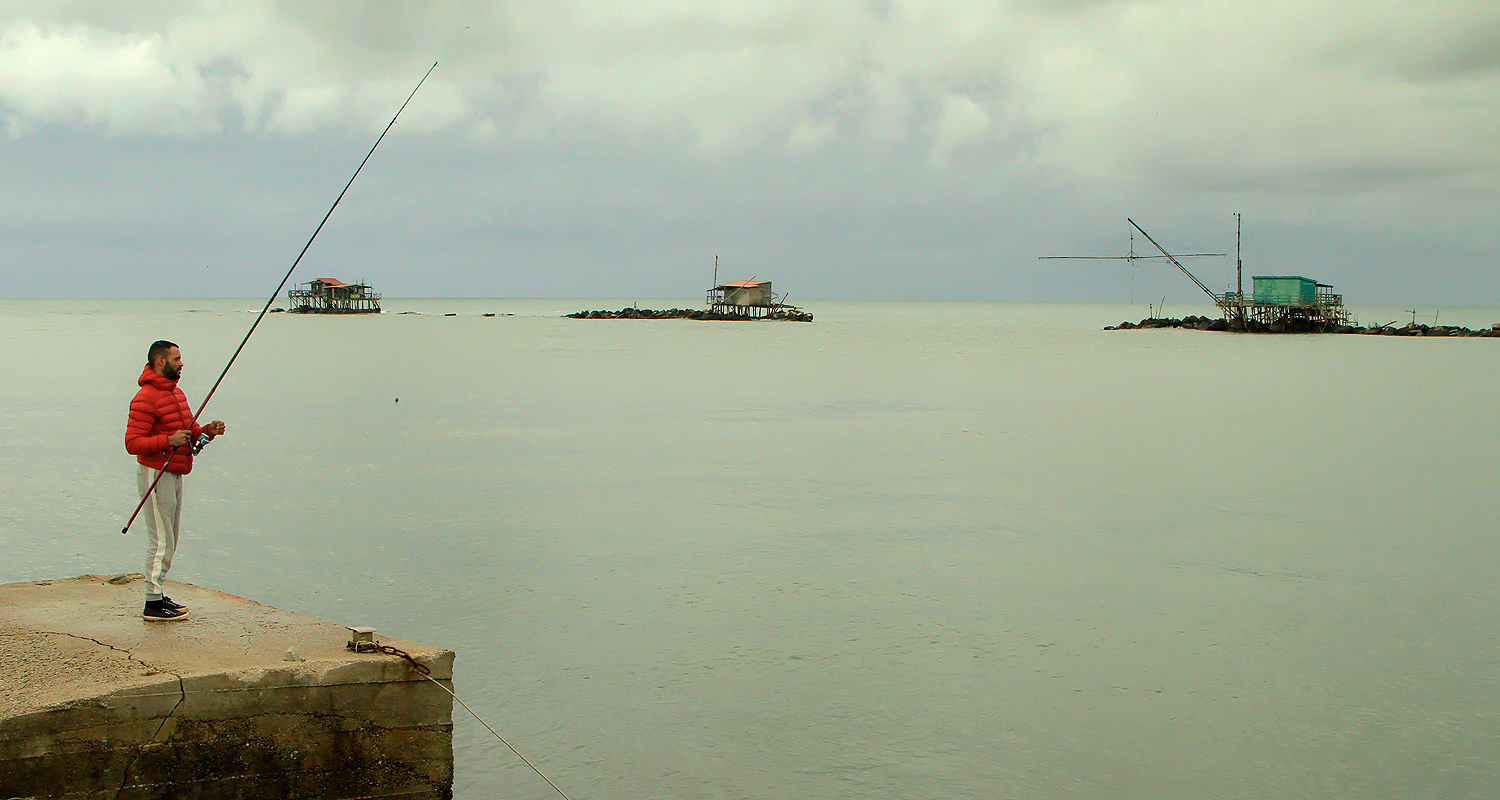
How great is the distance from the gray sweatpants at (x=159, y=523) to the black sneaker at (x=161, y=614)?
0.18 feet

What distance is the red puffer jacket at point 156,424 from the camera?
5430 millimetres

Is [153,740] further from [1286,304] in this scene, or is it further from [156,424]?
[1286,304]

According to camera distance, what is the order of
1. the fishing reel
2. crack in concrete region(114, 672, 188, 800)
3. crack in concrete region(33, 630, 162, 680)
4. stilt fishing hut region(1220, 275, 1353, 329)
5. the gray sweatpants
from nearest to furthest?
crack in concrete region(114, 672, 188, 800)
crack in concrete region(33, 630, 162, 680)
the gray sweatpants
the fishing reel
stilt fishing hut region(1220, 275, 1353, 329)

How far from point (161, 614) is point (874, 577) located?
5.88 m

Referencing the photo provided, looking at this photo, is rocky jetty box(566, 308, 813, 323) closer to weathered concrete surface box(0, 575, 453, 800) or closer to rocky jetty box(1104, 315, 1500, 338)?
rocky jetty box(1104, 315, 1500, 338)

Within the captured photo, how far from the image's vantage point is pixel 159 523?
557 cm

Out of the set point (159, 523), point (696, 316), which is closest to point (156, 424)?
point (159, 523)

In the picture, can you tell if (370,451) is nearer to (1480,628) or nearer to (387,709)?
(387,709)

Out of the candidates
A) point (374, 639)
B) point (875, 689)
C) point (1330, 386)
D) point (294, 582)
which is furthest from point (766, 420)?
point (1330, 386)

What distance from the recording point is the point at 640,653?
7629mm

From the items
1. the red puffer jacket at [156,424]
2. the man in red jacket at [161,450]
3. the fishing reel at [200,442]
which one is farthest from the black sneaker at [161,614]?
the fishing reel at [200,442]

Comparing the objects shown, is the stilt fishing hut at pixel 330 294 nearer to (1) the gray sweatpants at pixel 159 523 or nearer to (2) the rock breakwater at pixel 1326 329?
(2) the rock breakwater at pixel 1326 329

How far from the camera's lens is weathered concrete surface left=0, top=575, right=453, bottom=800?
4.20 m

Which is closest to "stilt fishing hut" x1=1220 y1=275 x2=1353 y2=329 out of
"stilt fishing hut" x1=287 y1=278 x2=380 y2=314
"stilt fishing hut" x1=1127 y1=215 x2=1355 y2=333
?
"stilt fishing hut" x1=1127 y1=215 x2=1355 y2=333
